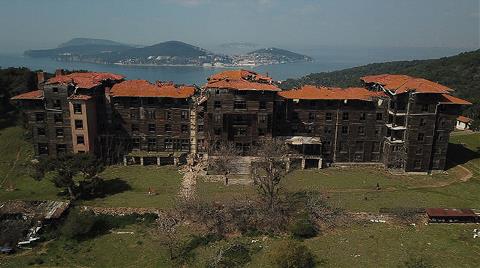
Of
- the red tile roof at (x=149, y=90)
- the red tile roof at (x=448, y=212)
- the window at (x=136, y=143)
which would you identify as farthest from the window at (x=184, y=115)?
the red tile roof at (x=448, y=212)

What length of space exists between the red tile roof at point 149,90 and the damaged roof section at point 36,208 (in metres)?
20.3

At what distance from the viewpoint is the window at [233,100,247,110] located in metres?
57.2

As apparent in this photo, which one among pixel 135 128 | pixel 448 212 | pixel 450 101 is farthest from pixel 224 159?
pixel 450 101

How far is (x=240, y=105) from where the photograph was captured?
57438 millimetres

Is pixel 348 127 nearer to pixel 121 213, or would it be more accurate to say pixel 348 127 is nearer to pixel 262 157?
pixel 262 157

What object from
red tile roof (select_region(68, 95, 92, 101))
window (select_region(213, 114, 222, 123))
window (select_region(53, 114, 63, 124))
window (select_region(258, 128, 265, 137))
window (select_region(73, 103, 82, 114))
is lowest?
window (select_region(258, 128, 265, 137))

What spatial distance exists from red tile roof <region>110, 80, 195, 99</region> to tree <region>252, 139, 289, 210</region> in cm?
1468

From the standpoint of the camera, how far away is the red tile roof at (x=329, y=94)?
5925 cm

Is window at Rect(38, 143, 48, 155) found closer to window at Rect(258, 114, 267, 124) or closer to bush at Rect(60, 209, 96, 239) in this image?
bush at Rect(60, 209, 96, 239)

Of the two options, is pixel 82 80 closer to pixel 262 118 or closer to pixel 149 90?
pixel 149 90

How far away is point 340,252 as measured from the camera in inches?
1460

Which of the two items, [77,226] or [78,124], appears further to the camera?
[78,124]

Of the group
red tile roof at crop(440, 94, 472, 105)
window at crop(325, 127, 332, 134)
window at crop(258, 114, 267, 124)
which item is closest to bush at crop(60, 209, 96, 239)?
window at crop(258, 114, 267, 124)

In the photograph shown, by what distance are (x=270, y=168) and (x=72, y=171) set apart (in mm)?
23577
